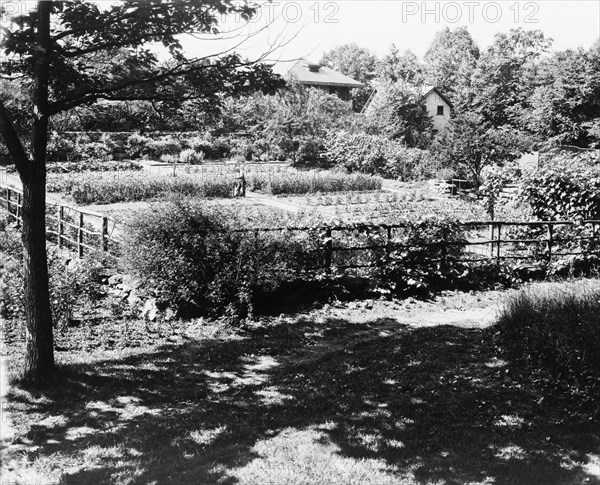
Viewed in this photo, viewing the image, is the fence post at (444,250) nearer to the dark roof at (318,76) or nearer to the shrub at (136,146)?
the shrub at (136,146)

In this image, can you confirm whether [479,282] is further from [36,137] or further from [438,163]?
[438,163]

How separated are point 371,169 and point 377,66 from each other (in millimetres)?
60556

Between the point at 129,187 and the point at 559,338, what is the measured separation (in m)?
22.4

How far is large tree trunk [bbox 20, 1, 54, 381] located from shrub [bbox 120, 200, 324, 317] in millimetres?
2893

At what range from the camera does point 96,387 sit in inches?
276

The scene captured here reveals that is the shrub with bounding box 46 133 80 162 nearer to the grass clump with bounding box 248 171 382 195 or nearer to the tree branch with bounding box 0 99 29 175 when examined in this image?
the grass clump with bounding box 248 171 382 195

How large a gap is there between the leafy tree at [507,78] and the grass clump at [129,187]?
28.3 metres

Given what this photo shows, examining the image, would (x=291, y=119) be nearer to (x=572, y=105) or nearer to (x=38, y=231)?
(x=572, y=105)


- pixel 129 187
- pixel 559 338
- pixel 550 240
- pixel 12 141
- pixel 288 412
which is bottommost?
pixel 288 412

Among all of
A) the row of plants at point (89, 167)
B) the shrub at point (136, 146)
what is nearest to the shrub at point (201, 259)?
the row of plants at point (89, 167)

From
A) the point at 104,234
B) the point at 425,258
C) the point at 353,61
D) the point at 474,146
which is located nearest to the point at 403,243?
the point at 425,258

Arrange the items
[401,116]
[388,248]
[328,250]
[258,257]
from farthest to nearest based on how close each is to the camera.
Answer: [401,116]
[388,248]
[328,250]
[258,257]

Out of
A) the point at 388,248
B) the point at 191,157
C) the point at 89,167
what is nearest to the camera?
the point at 388,248

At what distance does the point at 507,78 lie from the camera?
204 feet
